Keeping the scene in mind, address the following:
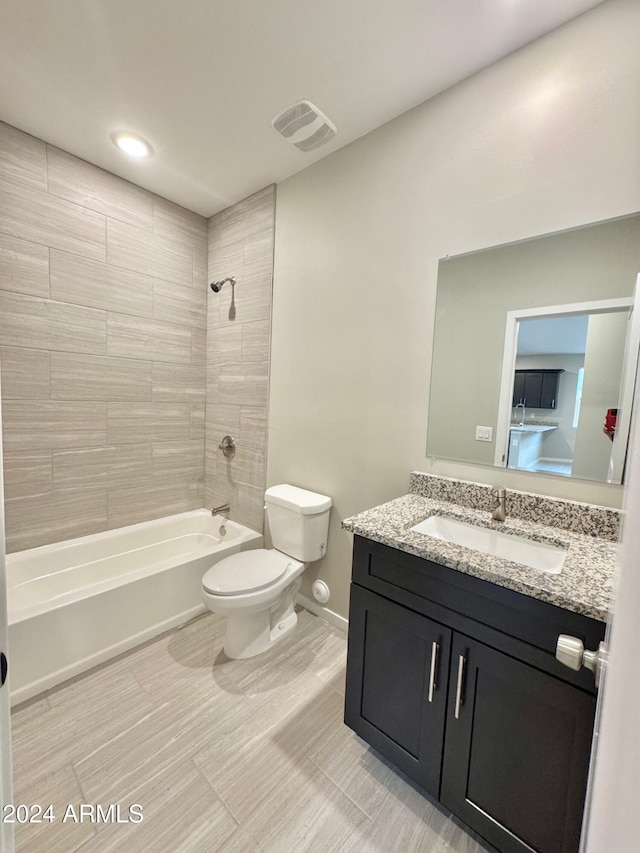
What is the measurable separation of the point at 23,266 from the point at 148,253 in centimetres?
74

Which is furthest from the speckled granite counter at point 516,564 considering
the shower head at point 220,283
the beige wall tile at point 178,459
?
the shower head at point 220,283

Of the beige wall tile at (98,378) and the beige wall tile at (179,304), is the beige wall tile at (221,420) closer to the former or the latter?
the beige wall tile at (98,378)

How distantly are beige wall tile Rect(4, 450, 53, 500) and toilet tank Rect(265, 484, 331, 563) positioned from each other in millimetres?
1323

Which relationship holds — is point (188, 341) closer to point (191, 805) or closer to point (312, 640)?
point (312, 640)

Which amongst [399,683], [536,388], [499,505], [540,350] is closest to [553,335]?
[540,350]

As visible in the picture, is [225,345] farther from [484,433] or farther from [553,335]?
[553,335]

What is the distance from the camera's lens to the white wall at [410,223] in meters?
1.24

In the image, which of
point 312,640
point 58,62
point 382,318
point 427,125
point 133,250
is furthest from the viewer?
point 133,250

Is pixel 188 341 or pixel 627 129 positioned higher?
pixel 627 129

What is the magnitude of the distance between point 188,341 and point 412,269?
1781 mm

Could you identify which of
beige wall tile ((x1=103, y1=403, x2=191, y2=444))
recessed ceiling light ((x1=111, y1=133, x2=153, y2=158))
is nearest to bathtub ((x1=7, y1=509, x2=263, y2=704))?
→ beige wall tile ((x1=103, y1=403, x2=191, y2=444))

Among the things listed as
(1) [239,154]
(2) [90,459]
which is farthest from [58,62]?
(2) [90,459]

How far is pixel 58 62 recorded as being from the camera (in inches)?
59.2

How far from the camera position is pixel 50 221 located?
2041 mm
